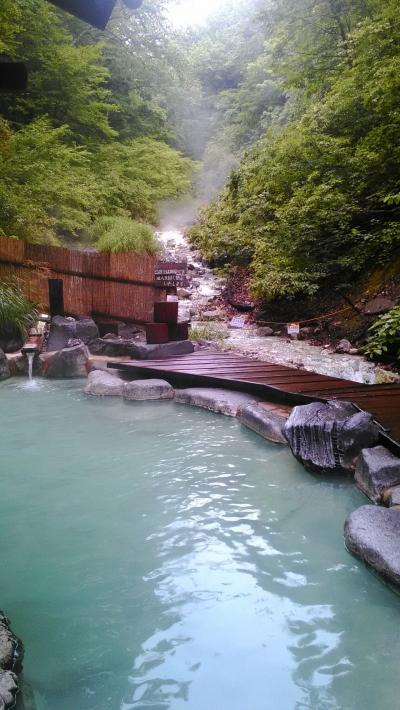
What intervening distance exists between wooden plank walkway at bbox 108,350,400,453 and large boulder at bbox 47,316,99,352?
56.6 inches

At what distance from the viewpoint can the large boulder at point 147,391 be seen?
587cm

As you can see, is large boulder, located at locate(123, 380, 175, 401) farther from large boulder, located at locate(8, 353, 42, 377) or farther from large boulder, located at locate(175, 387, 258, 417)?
large boulder, located at locate(8, 353, 42, 377)

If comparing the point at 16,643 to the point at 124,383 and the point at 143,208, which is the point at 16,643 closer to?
the point at 124,383

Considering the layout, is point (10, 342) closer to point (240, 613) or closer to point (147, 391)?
point (147, 391)

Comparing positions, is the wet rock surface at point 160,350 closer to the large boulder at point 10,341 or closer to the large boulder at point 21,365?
the large boulder at point 21,365

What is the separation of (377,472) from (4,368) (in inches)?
215

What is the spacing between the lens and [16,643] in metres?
1.98

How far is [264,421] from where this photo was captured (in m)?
4.65

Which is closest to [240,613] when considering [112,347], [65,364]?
[65,364]

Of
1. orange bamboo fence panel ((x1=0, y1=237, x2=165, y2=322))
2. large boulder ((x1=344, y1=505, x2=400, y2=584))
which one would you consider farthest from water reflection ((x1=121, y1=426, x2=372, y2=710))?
orange bamboo fence panel ((x1=0, y1=237, x2=165, y2=322))

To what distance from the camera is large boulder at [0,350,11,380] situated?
6888 millimetres

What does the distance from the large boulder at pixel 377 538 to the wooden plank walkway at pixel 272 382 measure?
887 mm

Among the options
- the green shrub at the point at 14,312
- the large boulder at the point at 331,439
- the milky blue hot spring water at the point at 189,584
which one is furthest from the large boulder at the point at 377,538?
the green shrub at the point at 14,312

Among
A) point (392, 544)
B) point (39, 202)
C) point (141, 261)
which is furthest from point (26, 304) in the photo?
point (392, 544)
